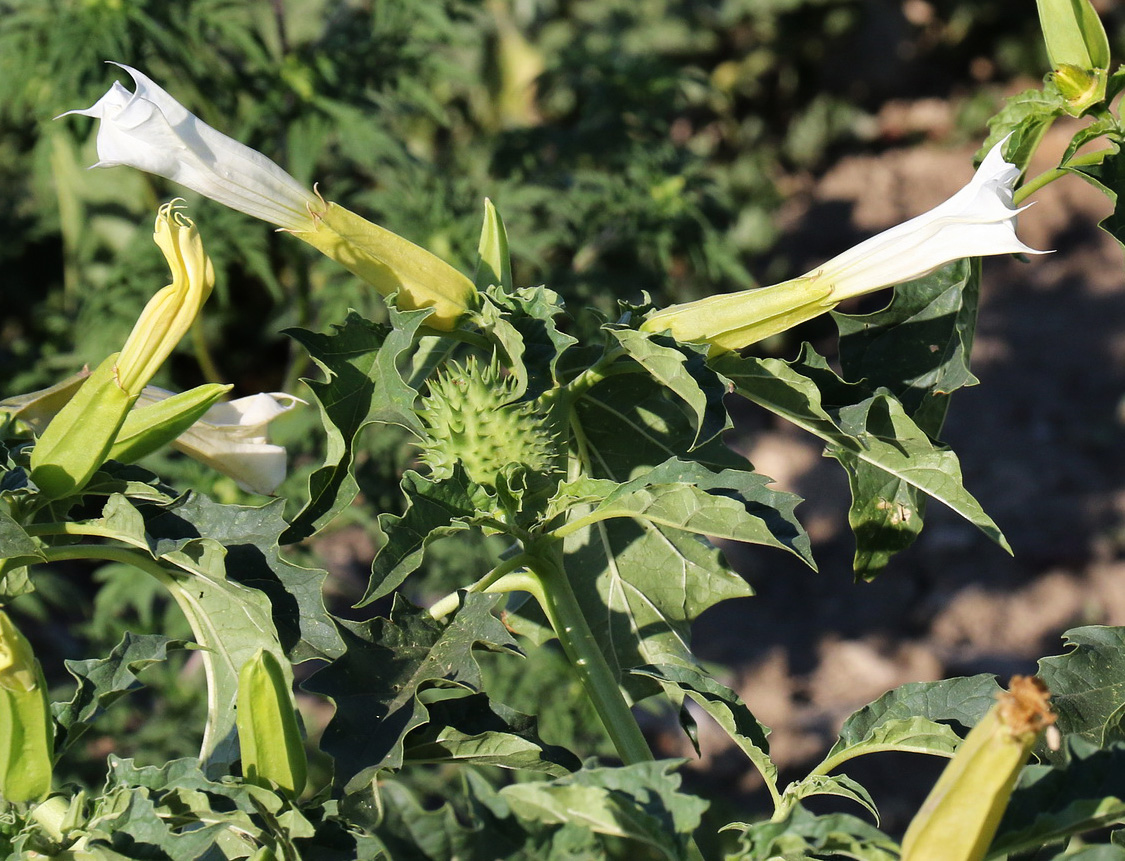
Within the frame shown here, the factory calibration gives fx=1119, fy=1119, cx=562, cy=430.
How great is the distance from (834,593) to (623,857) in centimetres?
150

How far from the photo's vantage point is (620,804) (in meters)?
0.61

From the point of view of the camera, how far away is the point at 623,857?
2314mm

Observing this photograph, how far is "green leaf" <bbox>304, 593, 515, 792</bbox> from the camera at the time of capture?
72cm

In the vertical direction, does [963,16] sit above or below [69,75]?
below

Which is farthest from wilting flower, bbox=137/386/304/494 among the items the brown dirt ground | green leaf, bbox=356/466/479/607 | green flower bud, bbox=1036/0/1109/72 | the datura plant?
the brown dirt ground

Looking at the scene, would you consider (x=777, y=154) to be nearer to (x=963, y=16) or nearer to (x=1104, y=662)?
(x=963, y=16)

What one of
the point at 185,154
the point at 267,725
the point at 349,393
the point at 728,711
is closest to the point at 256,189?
the point at 185,154

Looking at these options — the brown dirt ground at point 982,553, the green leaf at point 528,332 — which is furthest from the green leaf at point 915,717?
the brown dirt ground at point 982,553

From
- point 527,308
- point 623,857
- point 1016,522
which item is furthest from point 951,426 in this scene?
point 527,308

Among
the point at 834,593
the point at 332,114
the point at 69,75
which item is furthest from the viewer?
the point at 834,593

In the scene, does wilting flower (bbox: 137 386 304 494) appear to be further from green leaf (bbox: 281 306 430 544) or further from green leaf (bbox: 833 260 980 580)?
green leaf (bbox: 833 260 980 580)

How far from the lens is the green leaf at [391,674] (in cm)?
72

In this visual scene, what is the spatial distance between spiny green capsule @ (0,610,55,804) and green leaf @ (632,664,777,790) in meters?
0.42

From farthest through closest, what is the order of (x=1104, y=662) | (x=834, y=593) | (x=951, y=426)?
(x=951, y=426), (x=834, y=593), (x=1104, y=662)
